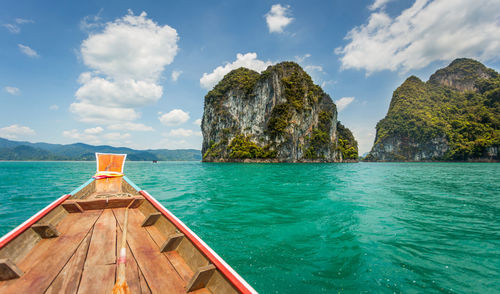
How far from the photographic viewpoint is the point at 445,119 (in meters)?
106

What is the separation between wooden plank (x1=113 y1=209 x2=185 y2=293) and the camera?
222 centimetres

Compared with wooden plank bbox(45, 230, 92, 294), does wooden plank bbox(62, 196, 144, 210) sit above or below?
above

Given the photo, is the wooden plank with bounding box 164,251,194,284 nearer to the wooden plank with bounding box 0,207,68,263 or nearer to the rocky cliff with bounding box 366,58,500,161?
the wooden plank with bounding box 0,207,68,263

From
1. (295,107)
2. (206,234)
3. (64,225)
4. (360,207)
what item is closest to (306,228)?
(206,234)

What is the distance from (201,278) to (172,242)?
1067 millimetres

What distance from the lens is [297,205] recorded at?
28.2 feet

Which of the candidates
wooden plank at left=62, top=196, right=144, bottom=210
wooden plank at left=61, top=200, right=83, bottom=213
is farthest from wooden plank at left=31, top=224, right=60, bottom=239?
wooden plank at left=62, top=196, right=144, bottom=210

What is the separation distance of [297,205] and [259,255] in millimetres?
4632

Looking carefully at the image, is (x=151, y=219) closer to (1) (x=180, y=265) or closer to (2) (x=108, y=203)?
(1) (x=180, y=265)

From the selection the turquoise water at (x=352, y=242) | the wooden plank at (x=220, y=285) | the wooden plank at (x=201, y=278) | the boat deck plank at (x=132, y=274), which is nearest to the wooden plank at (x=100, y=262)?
the boat deck plank at (x=132, y=274)

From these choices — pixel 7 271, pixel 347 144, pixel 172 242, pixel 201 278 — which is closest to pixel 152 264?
pixel 172 242

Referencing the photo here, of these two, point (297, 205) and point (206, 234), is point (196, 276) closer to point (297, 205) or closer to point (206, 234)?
point (206, 234)

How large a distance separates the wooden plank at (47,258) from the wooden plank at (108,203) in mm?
699

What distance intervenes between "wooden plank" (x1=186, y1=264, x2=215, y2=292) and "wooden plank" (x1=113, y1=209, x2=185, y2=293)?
144 mm
